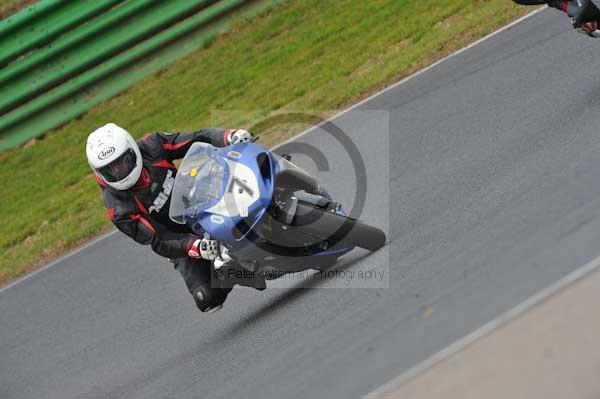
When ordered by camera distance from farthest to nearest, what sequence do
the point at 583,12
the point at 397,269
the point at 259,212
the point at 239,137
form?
the point at 583,12 < the point at 239,137 < the point at 397,269 < the point at 259,212

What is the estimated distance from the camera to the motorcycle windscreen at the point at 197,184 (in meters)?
6.79

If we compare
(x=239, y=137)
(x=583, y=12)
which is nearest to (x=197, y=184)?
(x=239, y=137)

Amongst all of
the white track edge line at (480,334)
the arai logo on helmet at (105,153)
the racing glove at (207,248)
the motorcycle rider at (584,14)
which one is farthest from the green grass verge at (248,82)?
the white track edge line at (480,334)

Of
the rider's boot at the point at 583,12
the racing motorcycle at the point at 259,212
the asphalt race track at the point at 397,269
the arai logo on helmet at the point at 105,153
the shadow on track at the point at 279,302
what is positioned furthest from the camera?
the rider's boot at the point at 583,12

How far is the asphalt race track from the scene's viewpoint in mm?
5840

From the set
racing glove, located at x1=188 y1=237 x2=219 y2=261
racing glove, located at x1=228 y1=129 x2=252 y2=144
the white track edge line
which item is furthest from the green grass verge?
the white track edge line

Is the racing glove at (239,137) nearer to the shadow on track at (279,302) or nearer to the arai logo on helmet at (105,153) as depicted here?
the arai logo on helmet at (105,153)

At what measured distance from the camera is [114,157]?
276 inches

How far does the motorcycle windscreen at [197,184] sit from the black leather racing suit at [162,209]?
25cm

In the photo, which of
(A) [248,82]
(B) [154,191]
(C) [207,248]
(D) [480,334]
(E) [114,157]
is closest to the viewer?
(D) [480,334]

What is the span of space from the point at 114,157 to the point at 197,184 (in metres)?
0.62

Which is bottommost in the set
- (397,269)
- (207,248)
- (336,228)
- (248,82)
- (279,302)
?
(248,82)

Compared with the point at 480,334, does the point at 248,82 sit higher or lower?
lower

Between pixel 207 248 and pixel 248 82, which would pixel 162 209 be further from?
pixel 248 82
